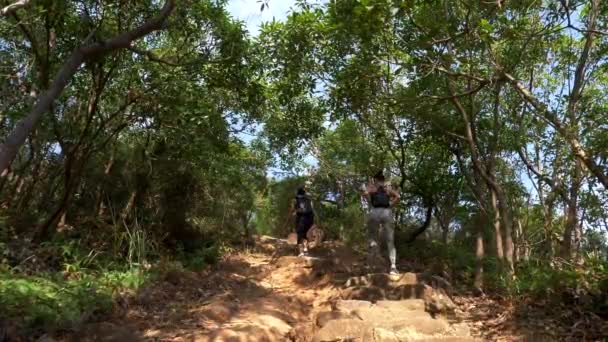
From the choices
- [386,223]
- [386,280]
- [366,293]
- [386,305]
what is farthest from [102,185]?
[386,305]

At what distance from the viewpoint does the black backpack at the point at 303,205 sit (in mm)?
11915

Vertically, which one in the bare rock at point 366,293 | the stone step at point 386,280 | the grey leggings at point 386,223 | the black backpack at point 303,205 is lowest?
the bare rock at point 366,293

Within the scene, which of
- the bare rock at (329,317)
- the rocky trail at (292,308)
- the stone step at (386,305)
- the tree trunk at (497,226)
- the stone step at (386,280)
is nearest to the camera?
the rocky trail at (292,308)

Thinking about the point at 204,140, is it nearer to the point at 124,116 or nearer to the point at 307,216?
the point at 124,116

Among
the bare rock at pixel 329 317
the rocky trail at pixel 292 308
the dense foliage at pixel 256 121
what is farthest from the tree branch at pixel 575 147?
the bare rock at pixel 329 317

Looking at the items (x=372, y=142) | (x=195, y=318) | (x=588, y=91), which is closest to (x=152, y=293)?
(x=195, y=318)

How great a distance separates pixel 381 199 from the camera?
9141 millimetres

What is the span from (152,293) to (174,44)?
5.04 metres

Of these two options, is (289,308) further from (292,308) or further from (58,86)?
(58,86)

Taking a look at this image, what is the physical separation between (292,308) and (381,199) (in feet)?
8.04

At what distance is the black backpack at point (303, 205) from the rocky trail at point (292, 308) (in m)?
1.30

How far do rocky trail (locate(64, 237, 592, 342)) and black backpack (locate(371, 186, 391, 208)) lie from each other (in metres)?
1.23

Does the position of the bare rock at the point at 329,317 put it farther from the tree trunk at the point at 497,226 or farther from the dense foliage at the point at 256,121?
the tree trunk at the point at 497,226

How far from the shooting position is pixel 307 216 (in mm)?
11906
